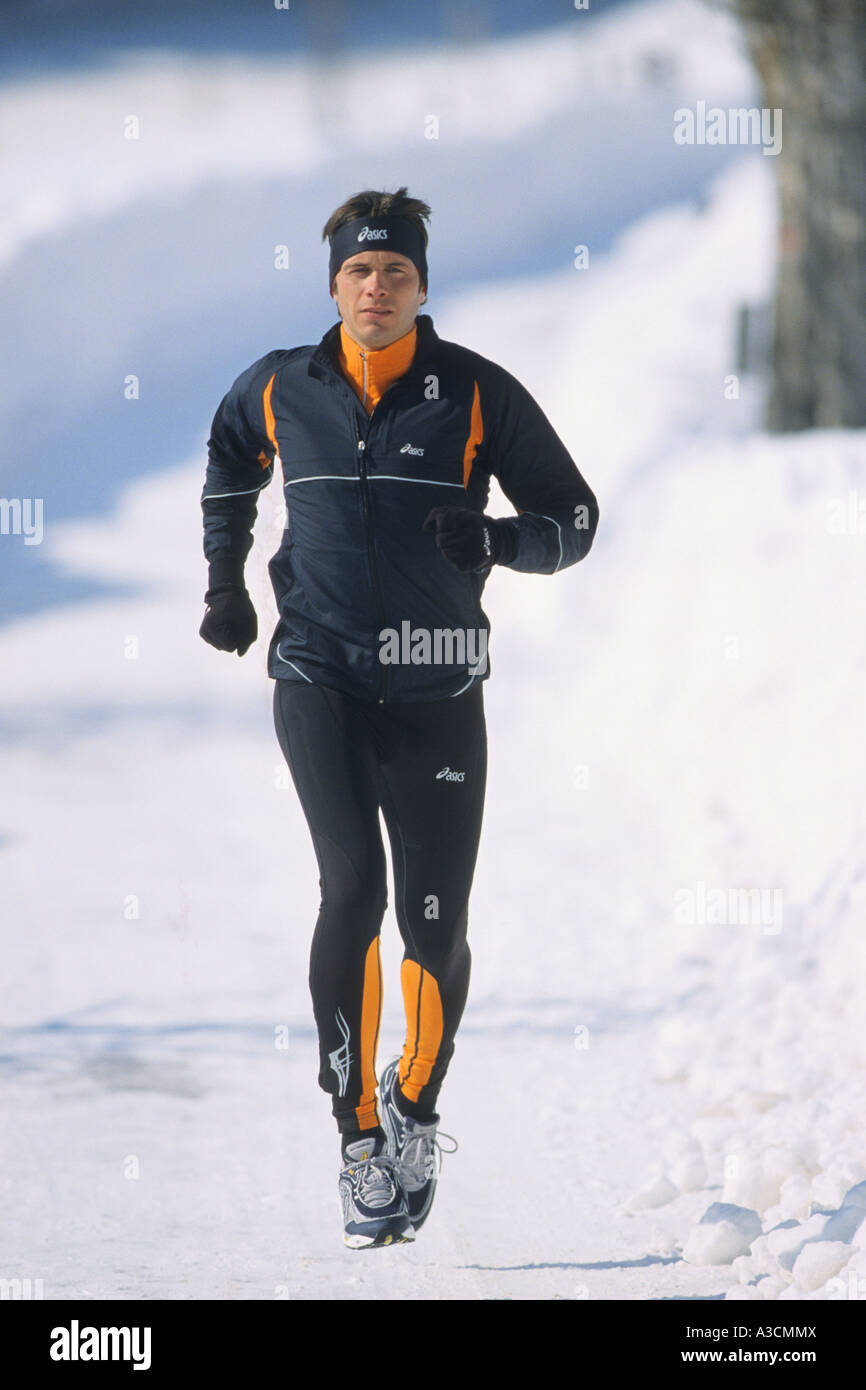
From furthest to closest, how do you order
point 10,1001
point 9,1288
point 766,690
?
point 766,690 < point 10,1001 < point 9,1288

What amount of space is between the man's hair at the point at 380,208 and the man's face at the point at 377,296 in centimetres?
9

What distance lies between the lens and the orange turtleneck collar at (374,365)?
11.5ft

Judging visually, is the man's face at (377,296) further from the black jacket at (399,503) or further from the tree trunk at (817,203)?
the tree trunk at (817,203)

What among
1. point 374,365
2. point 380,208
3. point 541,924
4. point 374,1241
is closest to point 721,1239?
point 374,1241

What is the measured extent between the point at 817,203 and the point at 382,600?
726 centimetres

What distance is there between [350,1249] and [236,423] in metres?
1.82

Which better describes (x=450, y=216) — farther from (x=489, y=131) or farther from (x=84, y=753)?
(x=84, y=753)

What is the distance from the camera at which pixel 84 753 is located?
8.39 m

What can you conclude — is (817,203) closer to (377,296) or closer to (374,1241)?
(377,296)

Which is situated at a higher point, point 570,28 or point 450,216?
point 570,28

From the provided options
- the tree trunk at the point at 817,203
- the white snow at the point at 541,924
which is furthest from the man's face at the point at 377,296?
the tree trunk at the point at 817,203

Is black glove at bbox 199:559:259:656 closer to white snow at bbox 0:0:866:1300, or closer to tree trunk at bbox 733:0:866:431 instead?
white snow at bbox 0:0:866:1300

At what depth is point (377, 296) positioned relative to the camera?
346cm

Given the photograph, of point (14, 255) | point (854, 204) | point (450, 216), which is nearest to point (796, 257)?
point (854, 204)
